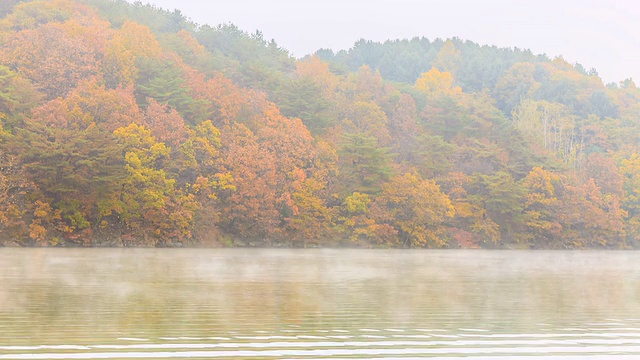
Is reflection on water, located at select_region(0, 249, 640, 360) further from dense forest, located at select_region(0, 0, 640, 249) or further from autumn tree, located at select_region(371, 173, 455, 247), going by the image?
autumn tree, located at select_region(371, 173, 455, 247)

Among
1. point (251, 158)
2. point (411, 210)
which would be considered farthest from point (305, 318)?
point (411, 210)

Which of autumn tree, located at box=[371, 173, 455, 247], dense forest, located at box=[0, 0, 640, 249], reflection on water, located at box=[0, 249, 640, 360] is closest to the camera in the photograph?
reflection on water, located at box=[0, 249, 640, 360]

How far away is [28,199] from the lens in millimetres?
41531

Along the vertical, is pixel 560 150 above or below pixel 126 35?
below

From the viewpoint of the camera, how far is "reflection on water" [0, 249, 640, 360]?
891cm

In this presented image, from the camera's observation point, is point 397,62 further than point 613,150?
Yes

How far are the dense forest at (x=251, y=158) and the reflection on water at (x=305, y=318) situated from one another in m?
23.7

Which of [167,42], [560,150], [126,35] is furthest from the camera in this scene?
[560,150]

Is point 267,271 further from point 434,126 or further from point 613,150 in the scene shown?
point 613,150

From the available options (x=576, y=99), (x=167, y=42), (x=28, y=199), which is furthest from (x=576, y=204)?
(x=28, y=199)

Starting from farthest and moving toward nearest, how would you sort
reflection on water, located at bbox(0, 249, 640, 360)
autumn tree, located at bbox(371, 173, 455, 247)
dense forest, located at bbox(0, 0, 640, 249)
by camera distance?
autumn tree, located at bbox(371, 173, 455, 247) < dense forest, located at bbox(0, 0, 640, 249) < reflection on water, located at bbox(0, 249, 640, 360)

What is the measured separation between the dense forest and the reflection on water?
77.7 ft

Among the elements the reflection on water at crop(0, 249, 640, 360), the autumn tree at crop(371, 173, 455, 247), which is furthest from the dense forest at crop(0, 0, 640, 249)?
the reflection on water at crop(0, 249, 640, 360)

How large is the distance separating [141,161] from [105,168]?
2610 millimetres
